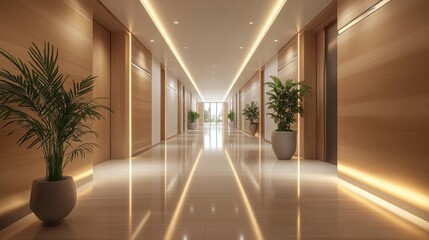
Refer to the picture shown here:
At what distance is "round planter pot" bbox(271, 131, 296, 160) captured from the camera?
25.2 feet

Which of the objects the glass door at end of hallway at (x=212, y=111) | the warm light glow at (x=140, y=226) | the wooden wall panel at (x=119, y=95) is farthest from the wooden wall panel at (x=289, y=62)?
the glass door at end of hallway at (x=212, y=111)

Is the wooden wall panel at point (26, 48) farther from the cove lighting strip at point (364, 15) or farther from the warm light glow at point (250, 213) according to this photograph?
the cove lighting strip at point (364, 15)

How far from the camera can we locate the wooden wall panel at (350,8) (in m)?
4.50

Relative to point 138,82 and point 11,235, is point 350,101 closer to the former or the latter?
point 11,235

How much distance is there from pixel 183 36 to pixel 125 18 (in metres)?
2.35

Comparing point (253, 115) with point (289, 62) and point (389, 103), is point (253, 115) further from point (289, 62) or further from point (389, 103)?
point (389, 103)

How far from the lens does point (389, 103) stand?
12.7ft

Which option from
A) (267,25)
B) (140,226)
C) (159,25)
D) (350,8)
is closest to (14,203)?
(140,226)

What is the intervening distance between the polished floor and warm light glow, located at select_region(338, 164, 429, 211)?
0.93 feet

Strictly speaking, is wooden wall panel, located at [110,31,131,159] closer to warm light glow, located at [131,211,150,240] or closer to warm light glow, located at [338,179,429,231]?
warm light glow, located at [131,211,150,240]

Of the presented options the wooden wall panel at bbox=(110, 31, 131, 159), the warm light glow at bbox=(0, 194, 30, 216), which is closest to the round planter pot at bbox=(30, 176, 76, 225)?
the warm light glow at bbox=(0, 194, 30, 216)

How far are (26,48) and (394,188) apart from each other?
4.97 meters

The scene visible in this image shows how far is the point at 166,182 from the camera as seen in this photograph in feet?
17.0

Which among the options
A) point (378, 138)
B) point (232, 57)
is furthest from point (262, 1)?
point (232, 57)
